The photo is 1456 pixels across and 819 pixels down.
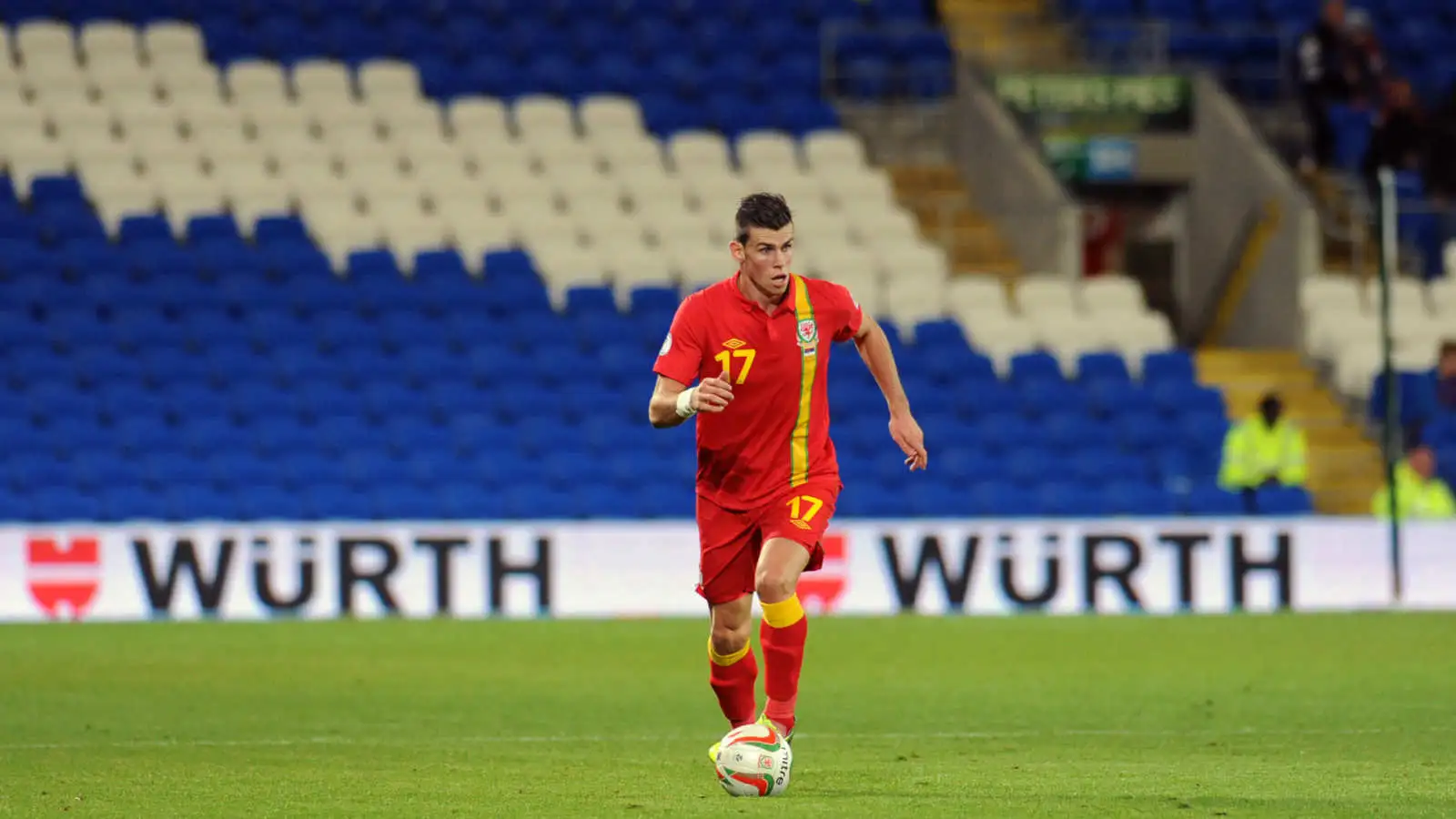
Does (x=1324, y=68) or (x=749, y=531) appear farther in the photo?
(x=1324, y=68)

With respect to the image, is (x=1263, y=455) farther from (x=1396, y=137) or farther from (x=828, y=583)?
(x=1396, y=137)

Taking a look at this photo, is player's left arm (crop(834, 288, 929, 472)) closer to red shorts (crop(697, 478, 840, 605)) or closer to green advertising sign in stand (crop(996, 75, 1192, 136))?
red shorts (crop(697, 478, 840, 605))

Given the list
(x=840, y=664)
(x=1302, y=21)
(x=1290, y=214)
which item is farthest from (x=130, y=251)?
(x=1302, y=21)

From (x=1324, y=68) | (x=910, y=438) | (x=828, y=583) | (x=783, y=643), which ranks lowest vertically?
(x=828, y=583)

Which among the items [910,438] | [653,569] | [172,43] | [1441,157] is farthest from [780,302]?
[1441,157]

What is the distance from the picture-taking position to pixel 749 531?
7.72 metres

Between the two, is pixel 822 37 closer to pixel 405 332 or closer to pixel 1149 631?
pixel 405 332

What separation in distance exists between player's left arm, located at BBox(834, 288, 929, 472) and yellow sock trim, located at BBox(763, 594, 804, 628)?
605 mm

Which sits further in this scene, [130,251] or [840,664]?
[130,251]

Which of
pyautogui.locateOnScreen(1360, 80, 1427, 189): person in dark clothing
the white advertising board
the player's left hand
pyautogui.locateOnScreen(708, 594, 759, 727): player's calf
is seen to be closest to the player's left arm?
the player's left hand

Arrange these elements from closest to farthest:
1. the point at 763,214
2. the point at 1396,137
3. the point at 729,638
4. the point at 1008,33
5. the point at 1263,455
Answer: the point at 763,214, the point at 729,638, the point at 1263,455, the point at 1396,137, the point at 1008,33

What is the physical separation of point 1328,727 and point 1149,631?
18.5ft

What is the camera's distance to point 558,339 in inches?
790

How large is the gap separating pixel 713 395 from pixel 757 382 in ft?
1.93
